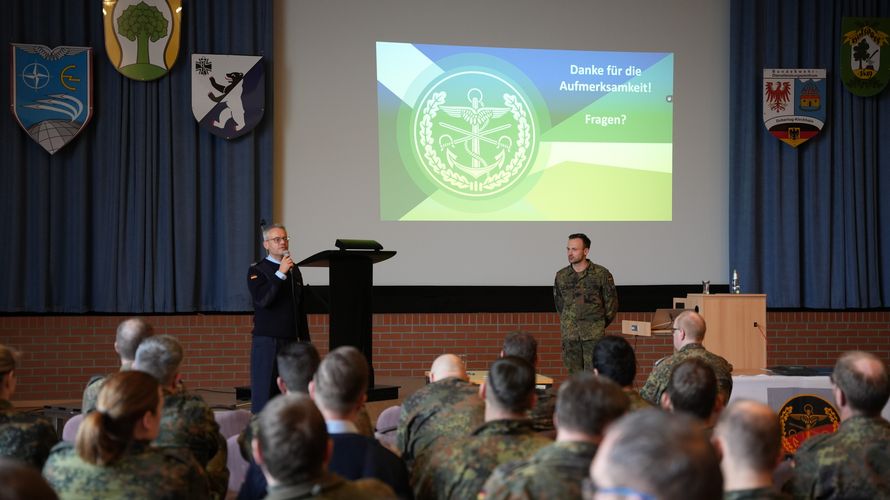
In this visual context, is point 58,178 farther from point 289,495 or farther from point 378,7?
point 289,495

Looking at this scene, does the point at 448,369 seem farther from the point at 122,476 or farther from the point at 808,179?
the point at 808,179

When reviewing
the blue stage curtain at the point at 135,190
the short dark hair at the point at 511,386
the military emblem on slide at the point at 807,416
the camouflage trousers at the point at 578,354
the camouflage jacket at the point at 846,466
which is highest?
the blue stage curtain at the point at 135,190

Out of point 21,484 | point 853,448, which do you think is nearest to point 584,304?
point 853,448

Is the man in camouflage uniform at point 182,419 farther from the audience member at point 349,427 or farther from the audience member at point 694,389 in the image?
the audience member at point 694,389

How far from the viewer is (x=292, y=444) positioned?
6.77ft

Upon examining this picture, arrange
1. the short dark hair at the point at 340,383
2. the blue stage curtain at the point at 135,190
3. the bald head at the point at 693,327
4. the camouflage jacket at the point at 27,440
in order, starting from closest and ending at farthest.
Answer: the short dark hair at the point at 340,383
the camouflage jacket at the point at 27,440
the bald head at the point at 693,327
the blue stage curtain at the point at 135,190

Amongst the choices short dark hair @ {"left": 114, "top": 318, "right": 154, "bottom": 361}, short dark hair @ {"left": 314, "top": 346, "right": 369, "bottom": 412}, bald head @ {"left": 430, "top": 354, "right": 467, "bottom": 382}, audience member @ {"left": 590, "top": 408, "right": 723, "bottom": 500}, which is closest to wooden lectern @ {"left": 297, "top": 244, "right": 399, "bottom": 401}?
short dark hair @ {"left": 114, "top": 318, "right": 154, "bottom": 361}

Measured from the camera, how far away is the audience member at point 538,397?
150 inches

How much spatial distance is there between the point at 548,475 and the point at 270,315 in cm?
432

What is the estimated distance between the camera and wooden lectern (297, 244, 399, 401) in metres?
6.62

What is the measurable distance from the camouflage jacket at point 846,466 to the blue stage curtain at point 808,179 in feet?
21.2

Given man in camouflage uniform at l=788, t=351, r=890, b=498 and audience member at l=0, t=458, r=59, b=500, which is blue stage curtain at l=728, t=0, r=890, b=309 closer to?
man in camouflage uniform at l=788, t=351, r=890, b=498

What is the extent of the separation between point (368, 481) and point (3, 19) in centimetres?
740

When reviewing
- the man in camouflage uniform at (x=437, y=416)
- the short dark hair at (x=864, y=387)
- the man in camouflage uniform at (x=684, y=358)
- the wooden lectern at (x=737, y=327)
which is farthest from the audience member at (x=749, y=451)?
the wooden lectern at (x=737, y=327)
